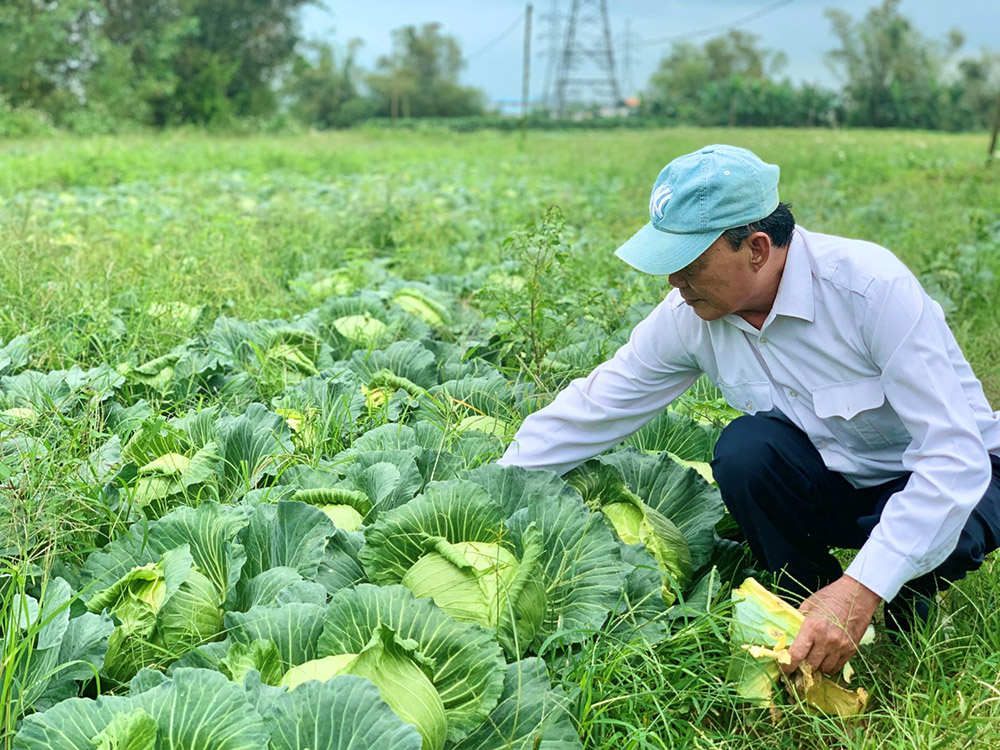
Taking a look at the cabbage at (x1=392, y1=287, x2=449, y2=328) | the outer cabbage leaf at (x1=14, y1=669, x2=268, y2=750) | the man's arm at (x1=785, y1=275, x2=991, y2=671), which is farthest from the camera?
the cabbage at (x1=392, y1=287, x2=449, y2=328)

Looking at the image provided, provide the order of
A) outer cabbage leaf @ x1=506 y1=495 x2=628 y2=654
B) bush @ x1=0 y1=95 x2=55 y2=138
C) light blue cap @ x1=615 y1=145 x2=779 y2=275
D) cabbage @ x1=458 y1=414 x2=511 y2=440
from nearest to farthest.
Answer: light blue cap @ x1=615 y1=145 x2=779 y2=275, outer cabbage leaf @ x1=506 y1=495 x2=628 y2=654, cabbage @ x1=458 y1=414 x2=511 y2=440, bush @ x1=0 y1=95 x2=55 y2=138

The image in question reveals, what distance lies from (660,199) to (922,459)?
0.77 metres

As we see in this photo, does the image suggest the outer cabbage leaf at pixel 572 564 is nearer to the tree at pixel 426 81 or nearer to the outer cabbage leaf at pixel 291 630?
the outer cabbage leaf at pixel 291 630

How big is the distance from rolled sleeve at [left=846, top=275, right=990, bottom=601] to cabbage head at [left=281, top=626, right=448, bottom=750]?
0.89m

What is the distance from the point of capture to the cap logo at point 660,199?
2.05 meters

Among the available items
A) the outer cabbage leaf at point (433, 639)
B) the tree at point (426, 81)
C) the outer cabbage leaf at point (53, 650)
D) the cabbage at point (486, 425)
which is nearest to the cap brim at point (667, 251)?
the outer cabbage leaf at point (433, 639)

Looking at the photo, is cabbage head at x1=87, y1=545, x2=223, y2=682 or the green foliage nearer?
cabbage head at x1=87, y1=545, x2=223, y2=682

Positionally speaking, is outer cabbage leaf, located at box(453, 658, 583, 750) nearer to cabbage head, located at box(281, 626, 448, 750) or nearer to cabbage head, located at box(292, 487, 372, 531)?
cabbage head, located at box(281, 626, 448, 750)

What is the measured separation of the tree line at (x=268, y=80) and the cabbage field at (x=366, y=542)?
1533 cm

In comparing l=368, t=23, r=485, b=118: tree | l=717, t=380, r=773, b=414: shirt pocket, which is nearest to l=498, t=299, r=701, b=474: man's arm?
l=717, t=380, r=773, b=414: shirt pocket

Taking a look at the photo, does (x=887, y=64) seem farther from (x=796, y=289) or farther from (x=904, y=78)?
(x=796, y=289)

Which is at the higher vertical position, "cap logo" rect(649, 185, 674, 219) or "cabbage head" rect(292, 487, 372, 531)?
"cap logo" rect(649, 185, 674, 219)

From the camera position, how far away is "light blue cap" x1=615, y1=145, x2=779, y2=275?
1.99 metres

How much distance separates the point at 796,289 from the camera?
2141mm
